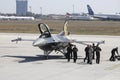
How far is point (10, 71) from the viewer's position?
24609mm

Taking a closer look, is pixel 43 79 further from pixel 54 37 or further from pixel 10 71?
pixel 54 37

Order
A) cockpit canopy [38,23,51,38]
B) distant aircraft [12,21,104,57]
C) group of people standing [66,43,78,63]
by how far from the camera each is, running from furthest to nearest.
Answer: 1. cockpit canopy [38,23,51,38]
2. distant aircraft [12,21,104,57]
3. group of people standing [66,43,78,63]


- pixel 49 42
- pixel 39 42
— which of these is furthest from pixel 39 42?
pixel 49 42

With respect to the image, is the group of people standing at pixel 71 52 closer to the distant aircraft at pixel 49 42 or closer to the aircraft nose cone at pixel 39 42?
the distant aircraft at pixel 49 42

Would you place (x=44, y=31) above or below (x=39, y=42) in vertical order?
above

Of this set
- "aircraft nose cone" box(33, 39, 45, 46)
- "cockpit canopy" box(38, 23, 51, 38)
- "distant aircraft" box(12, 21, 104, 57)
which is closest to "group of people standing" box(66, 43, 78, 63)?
"distant aircraft" box(12, 21, 104, 57)

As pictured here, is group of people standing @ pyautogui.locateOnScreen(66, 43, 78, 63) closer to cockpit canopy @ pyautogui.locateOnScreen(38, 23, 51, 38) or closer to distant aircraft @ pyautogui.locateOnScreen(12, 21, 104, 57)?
distant aircraft @ pyautogui.locateOnScreen(12, 21, 104, 57)

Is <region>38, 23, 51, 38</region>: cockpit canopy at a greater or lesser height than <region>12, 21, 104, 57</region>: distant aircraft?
greater

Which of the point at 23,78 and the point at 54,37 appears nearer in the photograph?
the point at 23,78

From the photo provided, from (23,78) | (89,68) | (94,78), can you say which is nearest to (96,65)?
(89,68)

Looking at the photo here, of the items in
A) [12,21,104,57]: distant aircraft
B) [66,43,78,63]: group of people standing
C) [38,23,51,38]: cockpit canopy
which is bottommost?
[66,43,78,63]: group of people standing

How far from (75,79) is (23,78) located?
2.87 metres

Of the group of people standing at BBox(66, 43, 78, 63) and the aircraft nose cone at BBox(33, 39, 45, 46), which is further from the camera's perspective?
the aircraft nose cone at BBox(33, 39, 45, 46)

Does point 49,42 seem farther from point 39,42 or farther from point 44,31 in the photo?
point 44,31
